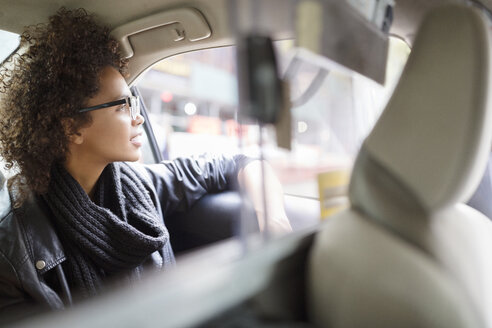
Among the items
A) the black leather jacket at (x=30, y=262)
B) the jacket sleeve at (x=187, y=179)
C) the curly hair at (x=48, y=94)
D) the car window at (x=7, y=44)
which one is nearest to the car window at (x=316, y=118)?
the black leather jacket at (x=30, y=262)

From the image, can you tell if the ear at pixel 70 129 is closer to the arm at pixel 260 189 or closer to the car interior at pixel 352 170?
the car interior at pixel 352 170

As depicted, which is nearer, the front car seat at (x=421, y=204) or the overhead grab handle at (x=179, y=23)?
the front car seat at (x=421, y=204)

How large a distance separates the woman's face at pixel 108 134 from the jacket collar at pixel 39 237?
0.28 metres

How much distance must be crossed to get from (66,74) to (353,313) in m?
1.23

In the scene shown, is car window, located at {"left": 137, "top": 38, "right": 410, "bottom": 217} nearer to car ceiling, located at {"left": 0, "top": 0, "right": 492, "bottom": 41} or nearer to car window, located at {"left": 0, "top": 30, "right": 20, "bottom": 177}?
car ceiling, located at {"left": 0, "top": 0, "right": 492, "bottom": 41}

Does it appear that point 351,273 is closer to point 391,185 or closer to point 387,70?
point 391,185

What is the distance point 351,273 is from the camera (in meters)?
0.66

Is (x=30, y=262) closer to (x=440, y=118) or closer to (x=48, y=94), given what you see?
(x=48, y=94)

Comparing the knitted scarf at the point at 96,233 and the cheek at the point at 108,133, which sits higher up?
the cheek at the point at 108,133

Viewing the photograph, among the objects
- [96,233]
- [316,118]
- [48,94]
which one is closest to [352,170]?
[316,118]

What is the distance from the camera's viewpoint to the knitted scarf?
3.84ft

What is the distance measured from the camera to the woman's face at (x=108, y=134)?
1323mm

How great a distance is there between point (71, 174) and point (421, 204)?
1.14 metres

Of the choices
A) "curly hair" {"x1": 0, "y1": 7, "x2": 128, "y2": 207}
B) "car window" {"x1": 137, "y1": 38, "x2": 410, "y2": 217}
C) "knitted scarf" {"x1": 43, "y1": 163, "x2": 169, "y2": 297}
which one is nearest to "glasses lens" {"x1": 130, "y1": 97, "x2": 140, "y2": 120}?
"curly hair" {"x1": 0, "y1": 7, "x2": 128, "y2": 207}
